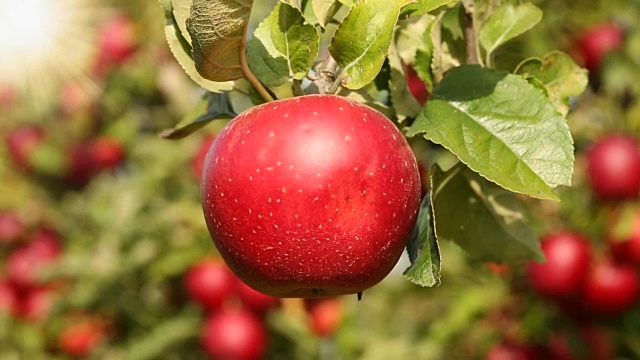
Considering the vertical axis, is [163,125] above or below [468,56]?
below

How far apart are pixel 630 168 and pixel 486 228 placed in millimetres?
1072

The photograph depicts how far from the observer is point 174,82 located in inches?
80.5

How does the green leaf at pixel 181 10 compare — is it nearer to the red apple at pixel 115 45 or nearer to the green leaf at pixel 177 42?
the green leaf at pixel 177 42

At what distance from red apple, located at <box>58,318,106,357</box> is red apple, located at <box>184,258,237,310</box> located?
368 millimetres

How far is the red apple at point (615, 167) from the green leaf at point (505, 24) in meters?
1.05

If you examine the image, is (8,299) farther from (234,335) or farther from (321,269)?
(321,269)

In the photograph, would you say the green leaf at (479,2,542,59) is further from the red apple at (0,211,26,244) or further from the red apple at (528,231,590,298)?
the red apple at (0,211,26,244)

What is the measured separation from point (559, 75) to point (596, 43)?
118 cm

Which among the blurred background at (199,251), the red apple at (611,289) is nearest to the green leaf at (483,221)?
the blurred background at (199,251)

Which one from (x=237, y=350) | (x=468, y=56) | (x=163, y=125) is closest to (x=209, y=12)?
(x=468, y=56)

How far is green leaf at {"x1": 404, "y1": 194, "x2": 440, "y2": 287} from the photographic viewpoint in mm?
534

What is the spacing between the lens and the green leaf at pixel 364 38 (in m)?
0.56

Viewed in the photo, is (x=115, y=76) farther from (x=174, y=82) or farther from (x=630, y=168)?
(x=630, y=168)

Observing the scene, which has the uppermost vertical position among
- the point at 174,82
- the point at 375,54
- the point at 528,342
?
the point at 375,54
